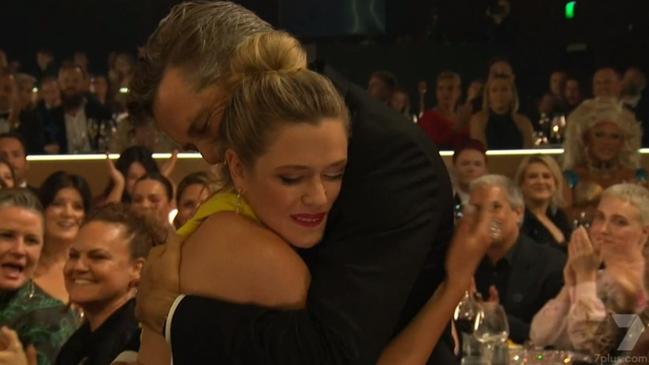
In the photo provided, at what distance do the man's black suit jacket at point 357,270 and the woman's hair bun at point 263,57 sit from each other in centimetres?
6

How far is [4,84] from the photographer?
863cm

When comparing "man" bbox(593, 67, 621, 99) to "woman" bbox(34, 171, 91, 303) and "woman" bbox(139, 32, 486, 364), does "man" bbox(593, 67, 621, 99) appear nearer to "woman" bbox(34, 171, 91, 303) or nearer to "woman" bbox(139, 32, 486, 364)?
"woman" bbox(34, 171, 91, 303)

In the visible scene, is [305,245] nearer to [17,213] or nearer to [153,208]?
[17,213]

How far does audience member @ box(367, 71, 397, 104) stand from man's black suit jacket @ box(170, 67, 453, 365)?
7140mm

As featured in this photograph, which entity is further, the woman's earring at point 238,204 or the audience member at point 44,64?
the audience member at point 44,64

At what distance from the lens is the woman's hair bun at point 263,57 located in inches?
56.9

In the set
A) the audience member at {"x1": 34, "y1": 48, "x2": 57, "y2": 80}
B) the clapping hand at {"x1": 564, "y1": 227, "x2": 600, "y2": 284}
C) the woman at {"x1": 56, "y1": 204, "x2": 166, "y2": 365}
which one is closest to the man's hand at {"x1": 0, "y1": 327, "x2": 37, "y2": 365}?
the woman at {"x1": 56, "y1": 204, "x2": 166, "y2": 365}

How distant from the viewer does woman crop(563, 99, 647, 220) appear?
23.4 ft

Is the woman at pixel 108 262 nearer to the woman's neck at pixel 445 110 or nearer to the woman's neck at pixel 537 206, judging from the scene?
the woman's neck at pixel 537 206

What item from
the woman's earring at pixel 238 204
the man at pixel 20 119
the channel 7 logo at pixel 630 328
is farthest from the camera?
the man at pixel 20 119

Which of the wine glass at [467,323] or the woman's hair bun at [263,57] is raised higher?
the woman's hair bun at [263,57]

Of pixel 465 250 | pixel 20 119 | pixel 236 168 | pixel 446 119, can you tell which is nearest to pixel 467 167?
pixel 446 119

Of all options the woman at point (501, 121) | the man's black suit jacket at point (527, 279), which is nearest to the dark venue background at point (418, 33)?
the woman at point (501, 121)

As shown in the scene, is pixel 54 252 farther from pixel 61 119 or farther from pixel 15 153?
pixel 61 119
